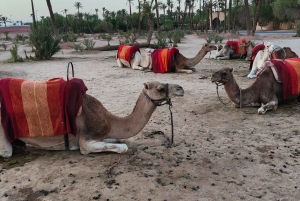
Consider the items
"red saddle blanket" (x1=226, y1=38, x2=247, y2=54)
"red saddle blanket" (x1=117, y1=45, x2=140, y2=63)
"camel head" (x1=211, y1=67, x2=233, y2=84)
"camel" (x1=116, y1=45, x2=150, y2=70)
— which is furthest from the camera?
"red saddle blanket" (x1=226, y1=38, x2=247, y2=54)

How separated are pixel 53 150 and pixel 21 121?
53 centimetres

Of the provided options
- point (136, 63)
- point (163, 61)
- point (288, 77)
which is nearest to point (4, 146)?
point (288, 77)

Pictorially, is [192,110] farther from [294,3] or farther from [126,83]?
[294,3]

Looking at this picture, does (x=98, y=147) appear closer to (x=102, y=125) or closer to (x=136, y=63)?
(x=102, y=125)

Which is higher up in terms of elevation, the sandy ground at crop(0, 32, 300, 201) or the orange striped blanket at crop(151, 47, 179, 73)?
the orange striped blanket at crop(151, 47, 179, 73)

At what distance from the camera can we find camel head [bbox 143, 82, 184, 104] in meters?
3.52

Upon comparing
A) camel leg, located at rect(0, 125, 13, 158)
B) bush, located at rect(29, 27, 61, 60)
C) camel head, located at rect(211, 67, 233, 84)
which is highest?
bush, located at rect(29, 27, 61, 60)

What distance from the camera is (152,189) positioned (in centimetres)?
296

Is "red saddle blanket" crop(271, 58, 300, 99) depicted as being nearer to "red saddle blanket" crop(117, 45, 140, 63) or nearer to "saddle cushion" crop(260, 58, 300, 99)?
"saddle cushion" crop(260, 58, 300, 99)

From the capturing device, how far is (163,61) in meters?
10.5

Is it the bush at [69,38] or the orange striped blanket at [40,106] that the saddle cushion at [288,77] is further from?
the bush at [69,38]

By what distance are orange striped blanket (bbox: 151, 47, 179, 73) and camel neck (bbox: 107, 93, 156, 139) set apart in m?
6.86

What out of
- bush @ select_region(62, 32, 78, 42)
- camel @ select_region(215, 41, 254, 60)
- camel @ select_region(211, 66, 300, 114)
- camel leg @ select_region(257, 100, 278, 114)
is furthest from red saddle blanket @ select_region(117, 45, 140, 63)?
bush @ select_region(62, 32, 78, 42)

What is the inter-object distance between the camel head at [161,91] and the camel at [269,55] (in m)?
5.83
